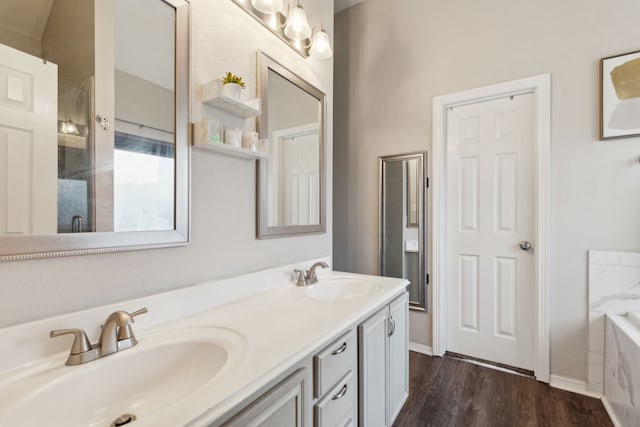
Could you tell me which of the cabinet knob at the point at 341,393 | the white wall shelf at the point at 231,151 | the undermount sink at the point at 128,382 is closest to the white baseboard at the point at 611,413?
the cabinet knob at the point at 341,393

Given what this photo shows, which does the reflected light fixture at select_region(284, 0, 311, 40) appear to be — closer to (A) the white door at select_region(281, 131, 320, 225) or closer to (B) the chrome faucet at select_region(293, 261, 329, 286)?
(A) the white door at select_region(281, 131, 320, 225)

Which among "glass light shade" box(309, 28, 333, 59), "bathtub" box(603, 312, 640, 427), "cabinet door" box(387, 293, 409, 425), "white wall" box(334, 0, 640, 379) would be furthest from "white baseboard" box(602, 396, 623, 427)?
"glass light shade" box(309, 28, 333, 59)

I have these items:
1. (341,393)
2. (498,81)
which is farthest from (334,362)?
(498,81)

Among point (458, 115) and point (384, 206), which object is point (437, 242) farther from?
point (458, 115)

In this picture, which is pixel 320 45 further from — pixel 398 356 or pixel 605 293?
pixel 605 293

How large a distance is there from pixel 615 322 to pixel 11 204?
265cm

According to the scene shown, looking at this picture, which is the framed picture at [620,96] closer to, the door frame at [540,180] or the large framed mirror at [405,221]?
the door frame at [540,180]

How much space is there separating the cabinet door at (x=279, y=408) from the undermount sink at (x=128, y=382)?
11 centimetres

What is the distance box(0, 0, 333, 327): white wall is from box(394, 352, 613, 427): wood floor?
1.17 metres

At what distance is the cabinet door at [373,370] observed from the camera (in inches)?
48.8

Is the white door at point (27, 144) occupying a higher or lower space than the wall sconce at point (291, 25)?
lower

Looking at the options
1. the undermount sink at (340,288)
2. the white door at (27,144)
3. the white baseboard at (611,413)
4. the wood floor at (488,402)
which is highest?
the white door at (27,144)

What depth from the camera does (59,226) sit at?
0.85m

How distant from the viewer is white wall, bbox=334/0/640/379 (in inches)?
73.0
